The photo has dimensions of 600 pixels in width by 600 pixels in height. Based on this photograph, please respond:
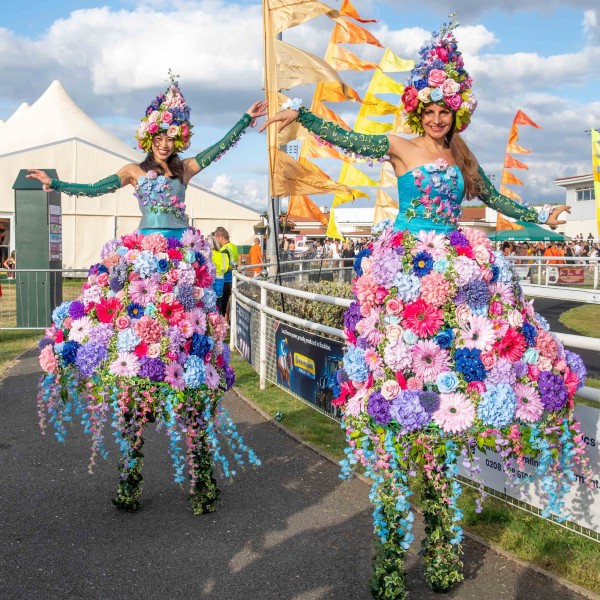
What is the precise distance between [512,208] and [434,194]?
828mm

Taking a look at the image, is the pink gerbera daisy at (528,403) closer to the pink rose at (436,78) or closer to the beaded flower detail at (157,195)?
the pink rose at (436,78)

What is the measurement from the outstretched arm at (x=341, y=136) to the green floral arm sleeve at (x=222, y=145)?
1.34m

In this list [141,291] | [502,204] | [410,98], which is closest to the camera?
[410,98]

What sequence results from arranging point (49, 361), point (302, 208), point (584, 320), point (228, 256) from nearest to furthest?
1. point (49, 361)
2. point (228, 256)
3. point (302, 208)
4. point (584, 320)

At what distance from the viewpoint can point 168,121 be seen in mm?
4891

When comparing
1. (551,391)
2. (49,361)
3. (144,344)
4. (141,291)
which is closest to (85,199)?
(49,361)

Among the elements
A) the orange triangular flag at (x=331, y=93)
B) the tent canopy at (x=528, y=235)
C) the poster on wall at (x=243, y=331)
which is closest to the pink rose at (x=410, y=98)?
the poster on wall at (x=243, y=331)

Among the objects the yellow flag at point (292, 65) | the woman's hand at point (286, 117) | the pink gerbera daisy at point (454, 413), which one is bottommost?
the pink gerbera daisy at point (454, 413)

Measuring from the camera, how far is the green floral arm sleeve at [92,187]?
16.6 feet

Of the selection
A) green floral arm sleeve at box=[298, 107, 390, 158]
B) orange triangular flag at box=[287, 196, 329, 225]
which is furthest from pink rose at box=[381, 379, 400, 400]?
orange triangular flag at box=[287, 196, 329, 225]

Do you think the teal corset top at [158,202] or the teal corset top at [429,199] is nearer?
the teal corset top at [429,199]

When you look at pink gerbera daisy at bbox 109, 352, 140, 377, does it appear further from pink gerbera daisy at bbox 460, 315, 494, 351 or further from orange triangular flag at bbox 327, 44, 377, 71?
orange triangular flag at bbox 327, 44, 377, 71

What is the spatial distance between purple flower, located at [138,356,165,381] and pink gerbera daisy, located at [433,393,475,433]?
1772 millimetres

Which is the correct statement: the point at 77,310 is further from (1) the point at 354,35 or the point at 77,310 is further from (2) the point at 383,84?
(2) the point at 383,84
